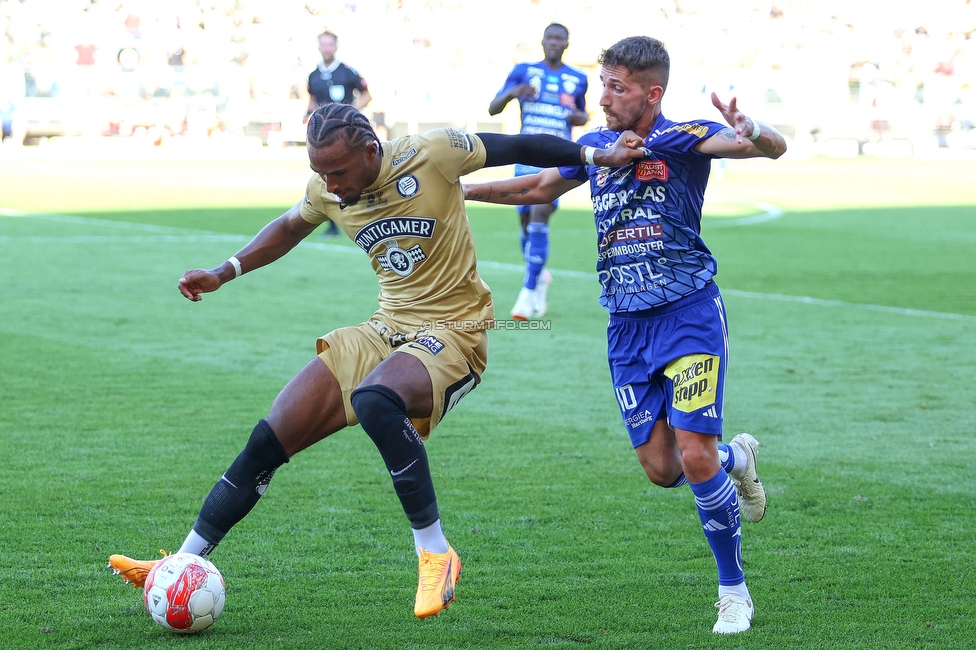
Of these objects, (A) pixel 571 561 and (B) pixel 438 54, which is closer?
(A) pixel 571 561

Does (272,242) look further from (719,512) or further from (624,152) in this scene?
(719,512)

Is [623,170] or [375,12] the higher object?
[623,170]

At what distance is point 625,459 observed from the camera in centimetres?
644

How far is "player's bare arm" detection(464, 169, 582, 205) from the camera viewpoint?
474 centimetres

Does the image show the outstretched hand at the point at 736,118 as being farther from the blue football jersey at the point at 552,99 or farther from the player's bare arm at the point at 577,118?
the blue football jersey at the point at 552,99

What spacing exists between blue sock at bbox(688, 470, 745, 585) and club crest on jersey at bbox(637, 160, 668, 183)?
1066 millimetres

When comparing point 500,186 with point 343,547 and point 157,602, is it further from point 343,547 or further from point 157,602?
point 157,602

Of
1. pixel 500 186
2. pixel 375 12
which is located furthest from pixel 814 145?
pixel 500 186

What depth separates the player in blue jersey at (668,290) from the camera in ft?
13.3

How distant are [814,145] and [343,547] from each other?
135 feet

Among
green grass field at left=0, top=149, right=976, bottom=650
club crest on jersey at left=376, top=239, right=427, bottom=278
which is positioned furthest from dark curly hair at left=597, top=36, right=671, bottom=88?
green grass field at left=0, top=149, right=976, bottom=650

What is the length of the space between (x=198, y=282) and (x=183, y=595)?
3.96 feet

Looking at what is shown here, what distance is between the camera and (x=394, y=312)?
454 centimetres

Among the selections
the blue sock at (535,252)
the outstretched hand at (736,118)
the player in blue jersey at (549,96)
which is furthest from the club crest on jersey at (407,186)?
the player in blue jersey at (549,96)
